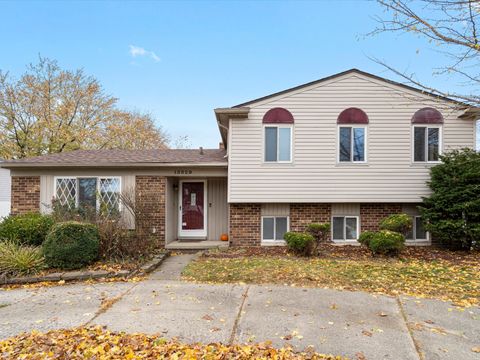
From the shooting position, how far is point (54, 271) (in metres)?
6.32

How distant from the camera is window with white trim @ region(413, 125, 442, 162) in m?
9.26

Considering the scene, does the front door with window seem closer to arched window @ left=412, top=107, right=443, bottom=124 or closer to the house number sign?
the house number sign

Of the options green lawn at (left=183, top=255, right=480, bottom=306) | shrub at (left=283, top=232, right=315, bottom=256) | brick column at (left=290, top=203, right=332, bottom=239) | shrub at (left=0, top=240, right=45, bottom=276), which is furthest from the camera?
brick column at (left=290, top=203, right=332, bottom=239)

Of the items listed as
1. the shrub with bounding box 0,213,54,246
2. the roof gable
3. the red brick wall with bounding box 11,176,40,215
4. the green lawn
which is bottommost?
the green lawn

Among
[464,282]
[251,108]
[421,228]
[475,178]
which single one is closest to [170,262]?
[251,108]

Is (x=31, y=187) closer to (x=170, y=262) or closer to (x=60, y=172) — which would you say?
(x=60, y=172)

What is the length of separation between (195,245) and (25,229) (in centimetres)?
452

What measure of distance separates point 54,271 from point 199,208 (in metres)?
5.01

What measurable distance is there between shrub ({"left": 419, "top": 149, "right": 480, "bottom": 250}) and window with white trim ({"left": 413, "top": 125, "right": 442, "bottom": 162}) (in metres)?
0.48

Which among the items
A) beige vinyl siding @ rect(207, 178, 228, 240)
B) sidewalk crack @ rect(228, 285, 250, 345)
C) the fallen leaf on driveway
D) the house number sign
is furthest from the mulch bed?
the fallen leaf on driveway

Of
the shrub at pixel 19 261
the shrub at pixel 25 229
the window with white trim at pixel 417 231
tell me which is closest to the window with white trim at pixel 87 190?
the shrub at pixel 25 229

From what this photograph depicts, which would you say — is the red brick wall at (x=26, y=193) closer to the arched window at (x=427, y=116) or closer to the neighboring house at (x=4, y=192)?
the neighboring house at (x=4, y=192)

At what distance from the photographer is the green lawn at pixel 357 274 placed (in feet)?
17.4

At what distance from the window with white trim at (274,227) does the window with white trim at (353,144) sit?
262 centimetres
